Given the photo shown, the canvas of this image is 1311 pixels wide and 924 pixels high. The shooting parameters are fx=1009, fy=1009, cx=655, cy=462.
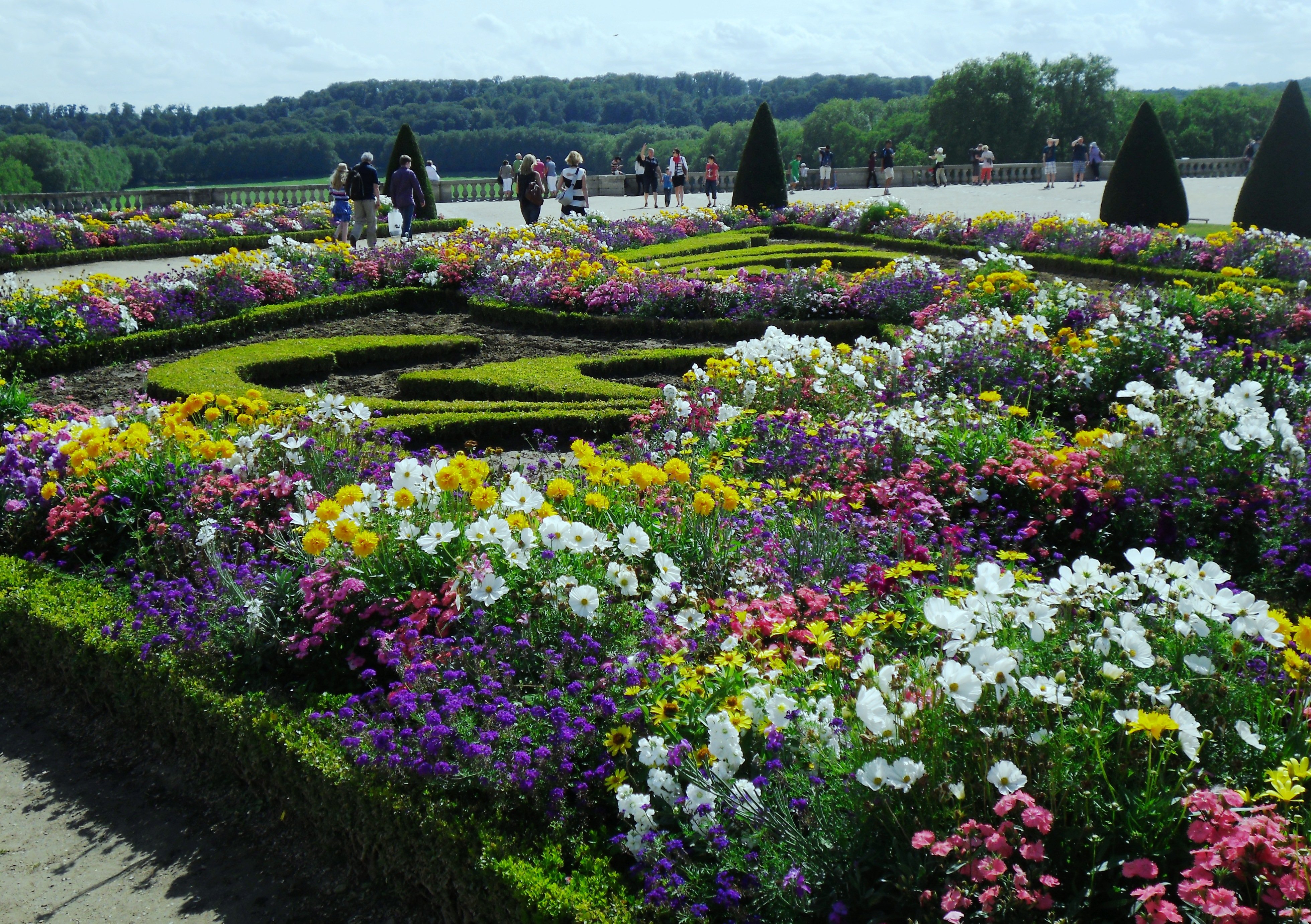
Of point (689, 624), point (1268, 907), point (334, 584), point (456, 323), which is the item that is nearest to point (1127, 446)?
point (689, 624)

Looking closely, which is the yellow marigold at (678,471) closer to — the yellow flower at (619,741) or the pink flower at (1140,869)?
the yellow flower at (619,741)

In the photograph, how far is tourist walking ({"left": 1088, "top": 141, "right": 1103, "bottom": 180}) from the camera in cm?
3278

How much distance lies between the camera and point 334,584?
3.98 m

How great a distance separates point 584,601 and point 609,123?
379 ft

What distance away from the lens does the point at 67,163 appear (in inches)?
2680

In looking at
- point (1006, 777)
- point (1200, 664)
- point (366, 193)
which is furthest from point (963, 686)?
point (366, 193)

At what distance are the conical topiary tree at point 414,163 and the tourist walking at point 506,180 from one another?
7.62 m

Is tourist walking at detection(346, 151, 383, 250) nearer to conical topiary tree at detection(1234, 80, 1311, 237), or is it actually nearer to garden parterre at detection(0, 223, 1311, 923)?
garden parterre at detection(0, 223, 1311, 923)

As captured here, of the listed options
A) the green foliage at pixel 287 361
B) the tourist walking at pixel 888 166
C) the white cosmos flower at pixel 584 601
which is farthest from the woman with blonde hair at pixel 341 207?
the tourist walking at pixel 888 166

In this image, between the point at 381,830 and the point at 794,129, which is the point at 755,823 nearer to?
the point at 381,830

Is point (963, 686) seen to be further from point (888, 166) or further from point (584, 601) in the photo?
point (888, 166)

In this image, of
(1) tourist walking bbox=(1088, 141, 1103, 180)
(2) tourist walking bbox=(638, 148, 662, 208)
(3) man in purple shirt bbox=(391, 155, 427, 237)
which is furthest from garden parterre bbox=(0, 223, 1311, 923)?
(1) tourist walking bbox=(1088, 141, 1103, 180)

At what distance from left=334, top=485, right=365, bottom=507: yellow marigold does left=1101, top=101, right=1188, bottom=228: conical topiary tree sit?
16062mm

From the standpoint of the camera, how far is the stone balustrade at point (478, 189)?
2606 cm
